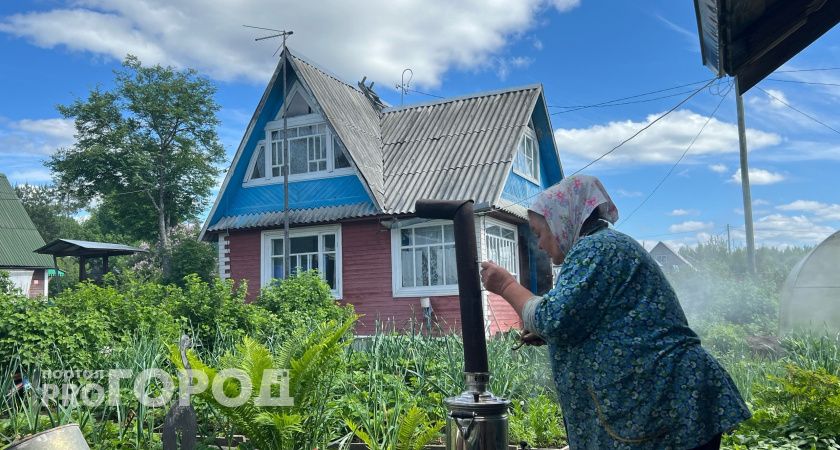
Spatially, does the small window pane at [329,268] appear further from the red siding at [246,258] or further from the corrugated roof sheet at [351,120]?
the corrugated roof sheet at [351,120]

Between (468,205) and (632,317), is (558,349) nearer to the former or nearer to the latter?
(632,317)

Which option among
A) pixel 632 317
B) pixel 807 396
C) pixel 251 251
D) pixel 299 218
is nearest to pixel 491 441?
pixel 632 317

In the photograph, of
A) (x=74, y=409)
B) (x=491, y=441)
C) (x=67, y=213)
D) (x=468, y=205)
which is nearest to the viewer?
(x=491, y=441)

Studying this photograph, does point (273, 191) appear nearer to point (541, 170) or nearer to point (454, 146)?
point (454, 146)

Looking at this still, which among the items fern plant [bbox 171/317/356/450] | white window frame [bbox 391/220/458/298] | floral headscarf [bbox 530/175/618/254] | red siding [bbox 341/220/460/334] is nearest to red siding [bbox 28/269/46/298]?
red siding [bbox 341/220/460/334]

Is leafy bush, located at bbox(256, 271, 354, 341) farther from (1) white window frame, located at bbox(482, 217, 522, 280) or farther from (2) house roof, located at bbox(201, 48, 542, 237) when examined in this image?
(1) white window frame, located at bbox(482, 217, 522, 280)

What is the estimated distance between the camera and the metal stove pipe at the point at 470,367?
2.88 meters

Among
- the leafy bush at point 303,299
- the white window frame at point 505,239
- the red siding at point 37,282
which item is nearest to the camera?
the leafy bush at point 303,299

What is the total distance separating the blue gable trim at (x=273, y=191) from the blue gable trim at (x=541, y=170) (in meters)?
3.39

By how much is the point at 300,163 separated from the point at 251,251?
2.41m

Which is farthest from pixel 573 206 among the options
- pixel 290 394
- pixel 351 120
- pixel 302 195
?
pixel 351 120

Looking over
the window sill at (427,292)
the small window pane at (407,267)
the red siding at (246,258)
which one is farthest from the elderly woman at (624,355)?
the red siding at (246,258)

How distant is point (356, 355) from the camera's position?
5.82m

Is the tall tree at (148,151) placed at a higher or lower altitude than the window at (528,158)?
higher
